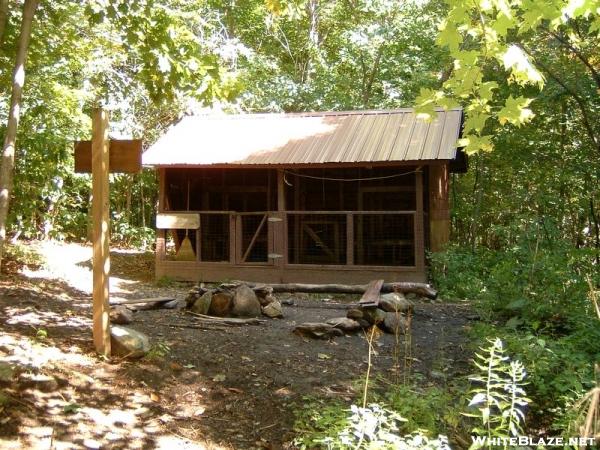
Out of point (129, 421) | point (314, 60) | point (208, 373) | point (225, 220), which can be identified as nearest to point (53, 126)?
point (225, 220)

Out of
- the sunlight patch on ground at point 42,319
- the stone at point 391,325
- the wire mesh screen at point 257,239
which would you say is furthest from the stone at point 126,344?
the wire mesh screen at point 257,239

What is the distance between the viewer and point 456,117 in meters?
12.5

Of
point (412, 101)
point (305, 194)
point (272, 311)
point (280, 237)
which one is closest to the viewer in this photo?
point (272, 311)

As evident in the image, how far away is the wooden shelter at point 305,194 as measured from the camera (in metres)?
11.4

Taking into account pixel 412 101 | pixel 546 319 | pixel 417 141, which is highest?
pixel 412 101

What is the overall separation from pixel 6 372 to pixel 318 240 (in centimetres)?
926

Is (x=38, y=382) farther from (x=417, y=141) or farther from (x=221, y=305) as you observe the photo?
(x=417, y=141)

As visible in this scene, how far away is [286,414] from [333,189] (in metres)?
10.5

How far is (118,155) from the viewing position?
16.4 ft

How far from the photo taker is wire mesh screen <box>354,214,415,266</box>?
44.2 ft

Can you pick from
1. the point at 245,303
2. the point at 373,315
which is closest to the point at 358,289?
the point at 373,315

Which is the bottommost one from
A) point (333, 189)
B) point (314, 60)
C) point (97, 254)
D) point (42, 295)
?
point (42, 295)

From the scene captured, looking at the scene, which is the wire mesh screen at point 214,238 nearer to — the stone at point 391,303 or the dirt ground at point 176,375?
the dirt ground at point 176,375

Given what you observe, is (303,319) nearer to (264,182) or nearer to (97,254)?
(97,254)
